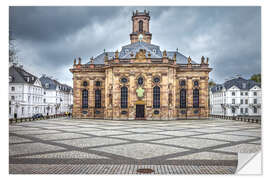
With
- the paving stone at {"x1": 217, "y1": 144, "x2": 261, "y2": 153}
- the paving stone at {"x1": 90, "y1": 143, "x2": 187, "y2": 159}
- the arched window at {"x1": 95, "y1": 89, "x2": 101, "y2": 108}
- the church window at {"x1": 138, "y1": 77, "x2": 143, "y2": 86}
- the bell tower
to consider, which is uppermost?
the bell tower

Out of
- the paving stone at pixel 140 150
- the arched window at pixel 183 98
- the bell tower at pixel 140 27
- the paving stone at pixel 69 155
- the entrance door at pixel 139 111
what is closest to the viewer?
the paving stone at pixel 69 155

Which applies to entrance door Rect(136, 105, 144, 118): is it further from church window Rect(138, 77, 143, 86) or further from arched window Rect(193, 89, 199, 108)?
arched window Rect(193, 89, 199, 108)

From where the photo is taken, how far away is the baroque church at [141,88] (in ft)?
151

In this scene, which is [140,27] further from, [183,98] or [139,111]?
[139,111]

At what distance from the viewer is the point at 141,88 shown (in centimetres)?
4641

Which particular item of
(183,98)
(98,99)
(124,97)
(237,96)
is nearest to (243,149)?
(124,97)

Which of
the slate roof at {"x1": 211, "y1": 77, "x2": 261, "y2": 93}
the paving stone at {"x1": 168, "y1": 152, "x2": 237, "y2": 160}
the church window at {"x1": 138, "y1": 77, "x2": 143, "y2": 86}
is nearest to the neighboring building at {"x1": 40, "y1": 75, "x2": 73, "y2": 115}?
the church window at {"x1": 138, "y1": 77, "x2": 143, "y2": 86}

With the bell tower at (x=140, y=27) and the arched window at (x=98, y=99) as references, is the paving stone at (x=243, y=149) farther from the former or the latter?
the bell tower at (x=140, y=27)

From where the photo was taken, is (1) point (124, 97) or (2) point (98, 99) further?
(2) point (98, 99)

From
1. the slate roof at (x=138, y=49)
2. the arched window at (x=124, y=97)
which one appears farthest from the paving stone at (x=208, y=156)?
the slate roof at (x=138, y=49)

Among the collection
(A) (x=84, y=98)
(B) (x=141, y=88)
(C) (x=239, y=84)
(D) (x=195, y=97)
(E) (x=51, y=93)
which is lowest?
(A) (x=84, y=98)

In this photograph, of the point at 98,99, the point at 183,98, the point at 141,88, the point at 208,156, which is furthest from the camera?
the point at 98,99

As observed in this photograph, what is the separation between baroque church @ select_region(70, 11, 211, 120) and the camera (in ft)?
151
